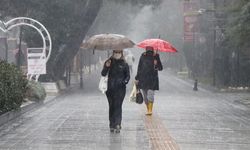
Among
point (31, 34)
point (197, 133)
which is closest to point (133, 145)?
point (197, 133)

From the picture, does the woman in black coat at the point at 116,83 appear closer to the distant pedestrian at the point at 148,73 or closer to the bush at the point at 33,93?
the distant pedestrian at the point at 148,73

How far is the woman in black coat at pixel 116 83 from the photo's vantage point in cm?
1323

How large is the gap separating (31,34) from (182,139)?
21.0m

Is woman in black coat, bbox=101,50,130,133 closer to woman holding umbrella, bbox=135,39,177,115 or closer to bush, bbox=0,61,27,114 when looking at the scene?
bush, bbox=0,61,27,114

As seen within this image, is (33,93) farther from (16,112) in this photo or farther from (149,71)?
(149,71)

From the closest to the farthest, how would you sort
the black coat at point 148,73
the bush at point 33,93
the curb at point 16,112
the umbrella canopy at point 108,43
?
the umbrella canopy at point 108,43
the curb at point 16,112
the black coat at point 148,73
the bush at point 33,93

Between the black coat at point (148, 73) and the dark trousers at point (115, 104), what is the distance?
10.9ft

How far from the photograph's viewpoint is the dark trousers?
13211 mm

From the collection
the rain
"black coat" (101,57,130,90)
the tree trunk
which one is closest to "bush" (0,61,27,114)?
the rain

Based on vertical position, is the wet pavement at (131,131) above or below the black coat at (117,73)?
below

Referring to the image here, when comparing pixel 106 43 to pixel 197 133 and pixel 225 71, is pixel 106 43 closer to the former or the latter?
pixel 197 133

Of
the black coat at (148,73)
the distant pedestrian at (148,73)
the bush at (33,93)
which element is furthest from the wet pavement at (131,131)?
the bush at (33,93)

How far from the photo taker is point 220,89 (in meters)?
33.8

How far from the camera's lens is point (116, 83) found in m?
13.2
